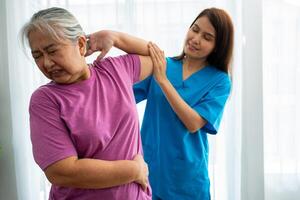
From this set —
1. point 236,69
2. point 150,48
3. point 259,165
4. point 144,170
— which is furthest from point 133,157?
point 259,165

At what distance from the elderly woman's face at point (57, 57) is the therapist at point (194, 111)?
490mm

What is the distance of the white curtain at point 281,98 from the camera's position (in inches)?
77.2

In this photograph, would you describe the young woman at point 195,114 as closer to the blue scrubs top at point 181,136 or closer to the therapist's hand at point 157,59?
the blue scrubs top at point 181,136

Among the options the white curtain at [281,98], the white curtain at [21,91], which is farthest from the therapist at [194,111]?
the white curtain at [21,91]

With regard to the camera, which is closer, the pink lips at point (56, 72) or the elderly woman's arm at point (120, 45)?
the pink lips at point (56, 72)

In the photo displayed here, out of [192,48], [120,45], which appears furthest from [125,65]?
[192,48]

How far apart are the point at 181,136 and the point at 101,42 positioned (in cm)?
54

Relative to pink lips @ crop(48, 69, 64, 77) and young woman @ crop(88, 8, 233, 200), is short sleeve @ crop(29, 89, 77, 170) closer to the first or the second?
pink lips @ crop(48, 69, 64, 77)

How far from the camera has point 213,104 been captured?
1.35 metres

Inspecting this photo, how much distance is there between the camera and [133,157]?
3.05 feet

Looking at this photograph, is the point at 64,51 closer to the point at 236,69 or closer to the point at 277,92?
the point at 236,69

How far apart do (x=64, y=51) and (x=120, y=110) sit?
0.75 feet

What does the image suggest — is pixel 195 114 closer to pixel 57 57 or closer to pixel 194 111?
pixel 194 111

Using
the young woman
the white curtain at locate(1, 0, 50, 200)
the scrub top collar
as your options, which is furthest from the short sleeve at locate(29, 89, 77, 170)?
the white curtain at locate(1, 0, 50, 200)
